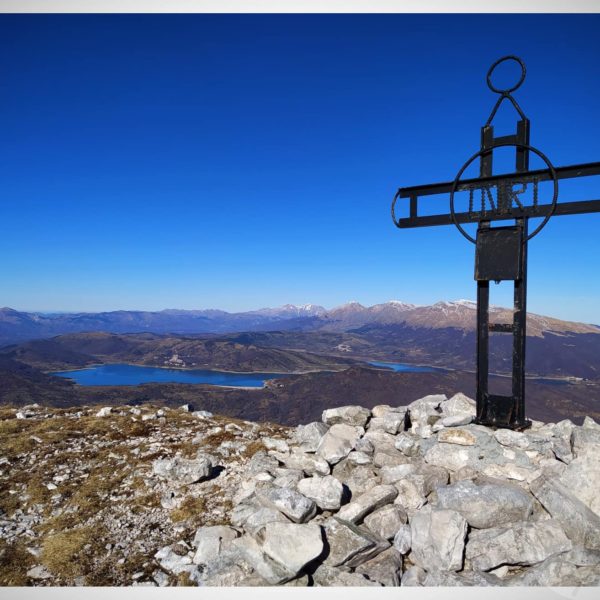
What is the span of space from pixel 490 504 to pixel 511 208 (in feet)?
15.1

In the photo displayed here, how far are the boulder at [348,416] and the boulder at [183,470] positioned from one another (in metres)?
2.72

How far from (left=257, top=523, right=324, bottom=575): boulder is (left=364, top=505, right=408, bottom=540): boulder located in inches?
35.4

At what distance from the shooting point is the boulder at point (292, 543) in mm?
4752

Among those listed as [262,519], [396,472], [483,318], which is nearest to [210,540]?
[262,519]

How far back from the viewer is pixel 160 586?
502 cm

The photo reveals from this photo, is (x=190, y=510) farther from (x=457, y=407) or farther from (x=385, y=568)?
(x=457, y=407)

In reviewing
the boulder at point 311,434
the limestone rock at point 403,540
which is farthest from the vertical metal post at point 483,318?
the boulder at point 311,434

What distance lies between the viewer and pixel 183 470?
7887 millimetres

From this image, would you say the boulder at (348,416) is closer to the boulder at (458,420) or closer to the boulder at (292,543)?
the boulder at (458,420)

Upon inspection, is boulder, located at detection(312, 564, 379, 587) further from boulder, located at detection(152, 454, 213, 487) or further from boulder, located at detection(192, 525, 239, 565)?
boulder, located at detection(152, 454, 213, 487)

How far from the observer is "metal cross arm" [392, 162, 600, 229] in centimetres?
639

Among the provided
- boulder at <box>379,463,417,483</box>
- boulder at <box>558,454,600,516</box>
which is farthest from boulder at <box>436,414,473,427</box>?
boulder at <box>558,454,600,516</box>

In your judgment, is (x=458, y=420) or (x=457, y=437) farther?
(x=458, y=420)

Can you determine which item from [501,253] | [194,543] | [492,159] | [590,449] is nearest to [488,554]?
[590,449]
